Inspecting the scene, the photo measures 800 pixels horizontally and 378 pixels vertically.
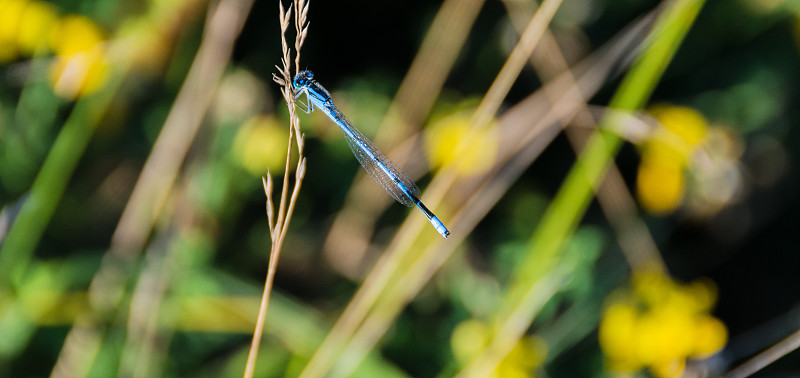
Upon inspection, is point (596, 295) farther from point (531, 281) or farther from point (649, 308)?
point (531, 281)

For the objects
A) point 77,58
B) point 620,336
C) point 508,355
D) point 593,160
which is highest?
point 77,58

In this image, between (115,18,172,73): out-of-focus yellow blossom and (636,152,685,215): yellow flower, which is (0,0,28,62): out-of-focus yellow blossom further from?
(636,152,685,215): yellow flower

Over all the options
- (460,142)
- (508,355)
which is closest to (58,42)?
(460,142)

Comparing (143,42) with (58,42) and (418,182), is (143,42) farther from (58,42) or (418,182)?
(418,182)

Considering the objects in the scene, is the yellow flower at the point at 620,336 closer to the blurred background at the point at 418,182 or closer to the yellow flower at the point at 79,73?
the blurred background at the point at 418,182

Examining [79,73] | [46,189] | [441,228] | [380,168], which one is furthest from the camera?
[79,73]

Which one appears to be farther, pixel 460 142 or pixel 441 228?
pixel 460 142

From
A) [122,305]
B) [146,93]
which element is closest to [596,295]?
[122,305]

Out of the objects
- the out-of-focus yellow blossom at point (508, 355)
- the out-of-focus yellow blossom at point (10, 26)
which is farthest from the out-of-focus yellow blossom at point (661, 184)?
the out-of-focus yellow blossom at point (10, 26)
